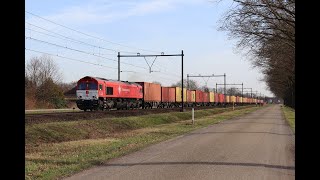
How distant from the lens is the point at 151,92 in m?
54.1

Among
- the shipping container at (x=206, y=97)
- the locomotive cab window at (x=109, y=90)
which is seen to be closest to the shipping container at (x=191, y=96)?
the shipping container at (x=206, y=97)

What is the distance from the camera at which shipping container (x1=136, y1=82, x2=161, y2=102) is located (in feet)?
169

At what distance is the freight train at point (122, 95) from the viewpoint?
36.2 metres

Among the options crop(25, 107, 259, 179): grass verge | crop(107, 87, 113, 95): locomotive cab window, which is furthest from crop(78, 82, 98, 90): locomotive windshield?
crop(25, 107, 259, 179): grass verge

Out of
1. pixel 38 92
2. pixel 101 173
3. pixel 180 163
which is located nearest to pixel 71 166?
pixel 101 173

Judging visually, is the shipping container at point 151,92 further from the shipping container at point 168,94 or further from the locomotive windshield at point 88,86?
the locomotive windshield at point 88,86

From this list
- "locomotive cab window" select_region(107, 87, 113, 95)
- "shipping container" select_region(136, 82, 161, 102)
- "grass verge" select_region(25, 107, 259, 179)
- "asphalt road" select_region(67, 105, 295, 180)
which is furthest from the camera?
"shipping container" select_region(136, 82, 161, 102)

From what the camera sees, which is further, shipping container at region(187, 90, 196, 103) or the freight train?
shipping container at region(187, 90, 196, 103)

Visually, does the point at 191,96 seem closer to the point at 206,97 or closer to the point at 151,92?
the point at 206,97

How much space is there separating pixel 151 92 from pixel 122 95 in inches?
464

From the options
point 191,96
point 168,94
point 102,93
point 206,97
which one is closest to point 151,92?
point 168,94

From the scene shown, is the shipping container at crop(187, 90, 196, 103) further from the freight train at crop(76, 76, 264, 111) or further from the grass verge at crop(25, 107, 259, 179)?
the grass verge at crop(25, 107, 259, 179)
